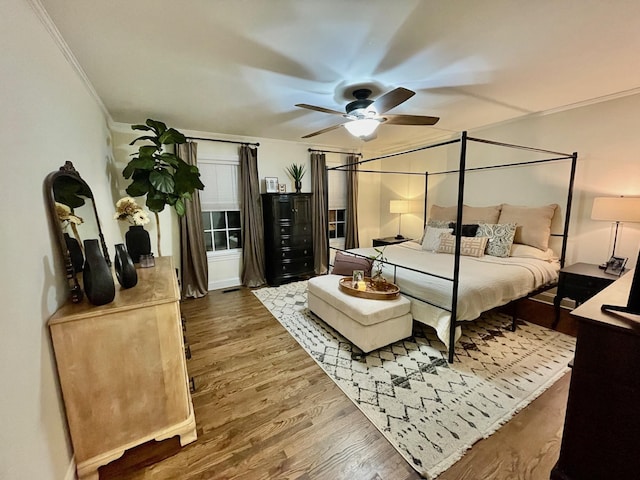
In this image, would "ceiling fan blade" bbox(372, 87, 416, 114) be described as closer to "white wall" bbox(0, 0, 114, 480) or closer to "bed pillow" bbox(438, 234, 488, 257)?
"bed pillow" bbox(438, 234, 488, 257)

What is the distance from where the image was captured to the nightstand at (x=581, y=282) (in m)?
2.55

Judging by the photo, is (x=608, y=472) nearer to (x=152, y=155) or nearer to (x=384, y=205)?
(x=152, y=155)

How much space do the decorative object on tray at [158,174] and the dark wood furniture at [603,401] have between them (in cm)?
349

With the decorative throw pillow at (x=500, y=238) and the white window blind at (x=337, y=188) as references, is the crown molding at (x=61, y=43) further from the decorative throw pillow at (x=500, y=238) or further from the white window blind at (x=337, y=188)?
the decorative throw pillow at (x=500, y=238)

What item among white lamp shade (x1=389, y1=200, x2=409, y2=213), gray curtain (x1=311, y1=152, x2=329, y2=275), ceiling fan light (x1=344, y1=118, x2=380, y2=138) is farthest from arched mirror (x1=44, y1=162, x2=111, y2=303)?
white lamp shade (x1=389, y1=200, x2=409, y2=213)

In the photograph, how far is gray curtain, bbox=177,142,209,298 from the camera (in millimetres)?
3924

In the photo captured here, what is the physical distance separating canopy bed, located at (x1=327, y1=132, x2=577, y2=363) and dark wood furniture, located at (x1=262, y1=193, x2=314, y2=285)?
1.31 metres

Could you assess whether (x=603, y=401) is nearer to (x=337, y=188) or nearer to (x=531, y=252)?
(x=531, y=252)

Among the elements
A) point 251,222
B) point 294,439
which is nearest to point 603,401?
point 294,439

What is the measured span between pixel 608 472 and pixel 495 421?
0.56 m

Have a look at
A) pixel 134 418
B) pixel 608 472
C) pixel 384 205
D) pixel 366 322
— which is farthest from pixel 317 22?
pixel 384 205

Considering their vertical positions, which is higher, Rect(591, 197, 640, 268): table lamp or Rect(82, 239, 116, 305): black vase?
Rect(591, 197, 640, 268): table lamp

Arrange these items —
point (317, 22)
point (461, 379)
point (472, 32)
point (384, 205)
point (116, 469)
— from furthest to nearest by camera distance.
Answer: point (384, 205)
point (461, 379)
point (472, 32)
point (317, 22)
point (116, 469)

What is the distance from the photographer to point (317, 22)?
5.19 ft
